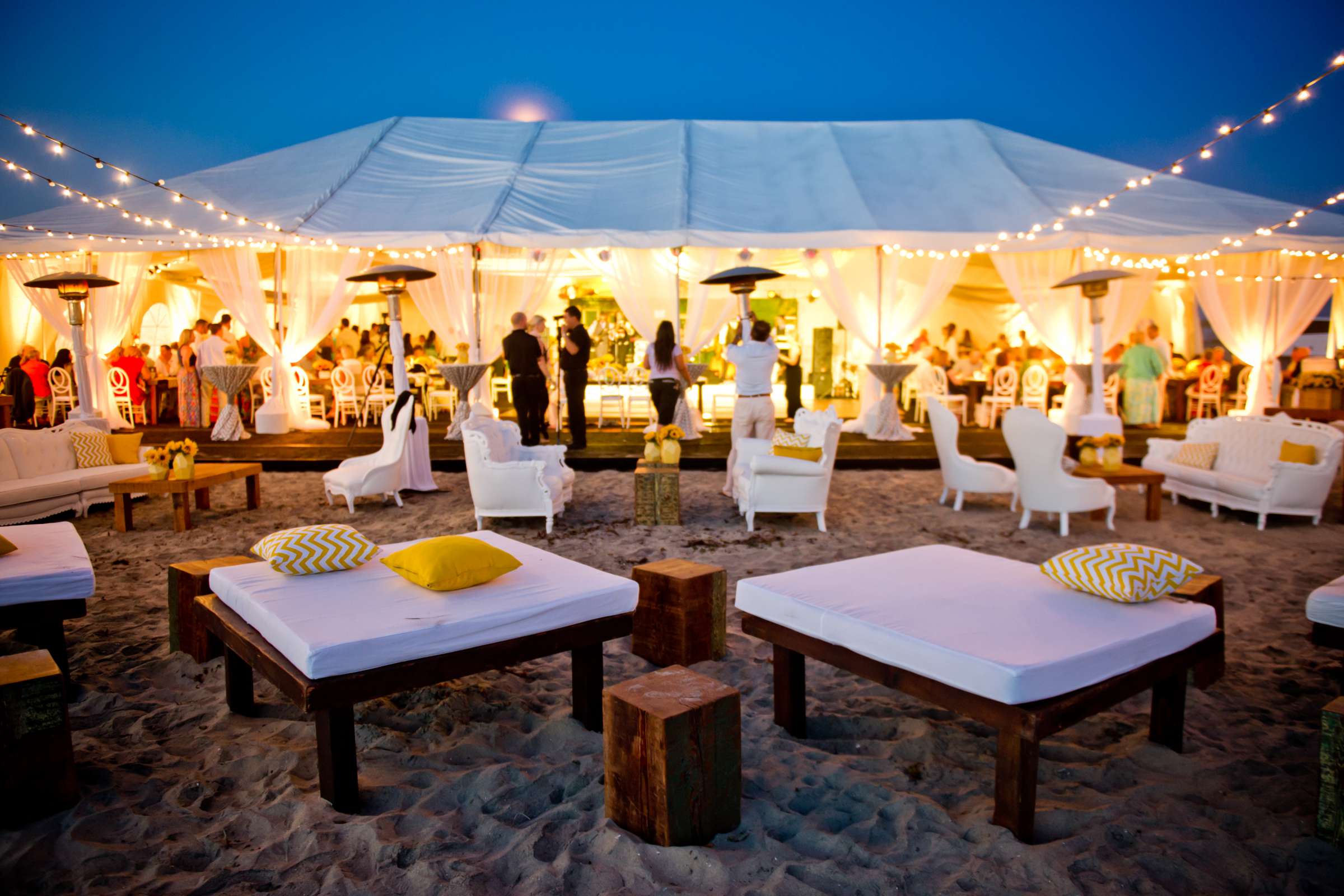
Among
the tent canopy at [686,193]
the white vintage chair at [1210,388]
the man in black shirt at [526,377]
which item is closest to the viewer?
the man in black shirt at [526,377]

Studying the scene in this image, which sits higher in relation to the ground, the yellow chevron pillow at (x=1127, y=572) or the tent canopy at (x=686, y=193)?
the tent canopy at (x=686, y=193)

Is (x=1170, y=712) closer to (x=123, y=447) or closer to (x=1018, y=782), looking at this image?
(x=1018, y=782)

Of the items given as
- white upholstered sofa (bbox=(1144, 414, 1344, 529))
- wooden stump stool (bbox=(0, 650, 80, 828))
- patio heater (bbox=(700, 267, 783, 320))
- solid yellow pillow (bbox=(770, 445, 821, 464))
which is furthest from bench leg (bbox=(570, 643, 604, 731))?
white upholstered sofa (bbox=(1144, 414, 1344, 529))

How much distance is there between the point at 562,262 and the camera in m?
11.4

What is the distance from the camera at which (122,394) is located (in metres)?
11.9

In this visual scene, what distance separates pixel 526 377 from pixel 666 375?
1.55 m

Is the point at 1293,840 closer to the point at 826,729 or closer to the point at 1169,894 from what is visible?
the point at 1169,894

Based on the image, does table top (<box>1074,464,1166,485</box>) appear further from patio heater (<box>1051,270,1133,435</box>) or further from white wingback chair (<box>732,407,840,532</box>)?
white wingback chair (<box>732,407,840,532</box>)

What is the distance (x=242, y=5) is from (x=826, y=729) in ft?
71.6

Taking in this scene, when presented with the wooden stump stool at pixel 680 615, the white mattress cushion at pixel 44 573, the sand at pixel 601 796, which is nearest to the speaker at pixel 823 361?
the sand at pixel 601 796

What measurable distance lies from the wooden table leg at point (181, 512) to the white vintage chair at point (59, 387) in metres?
7.26

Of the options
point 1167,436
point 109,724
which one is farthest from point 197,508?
point 1167,436

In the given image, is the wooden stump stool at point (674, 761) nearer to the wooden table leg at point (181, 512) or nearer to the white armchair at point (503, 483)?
the white armchair at point (503, 483)

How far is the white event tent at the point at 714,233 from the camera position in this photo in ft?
36.0
